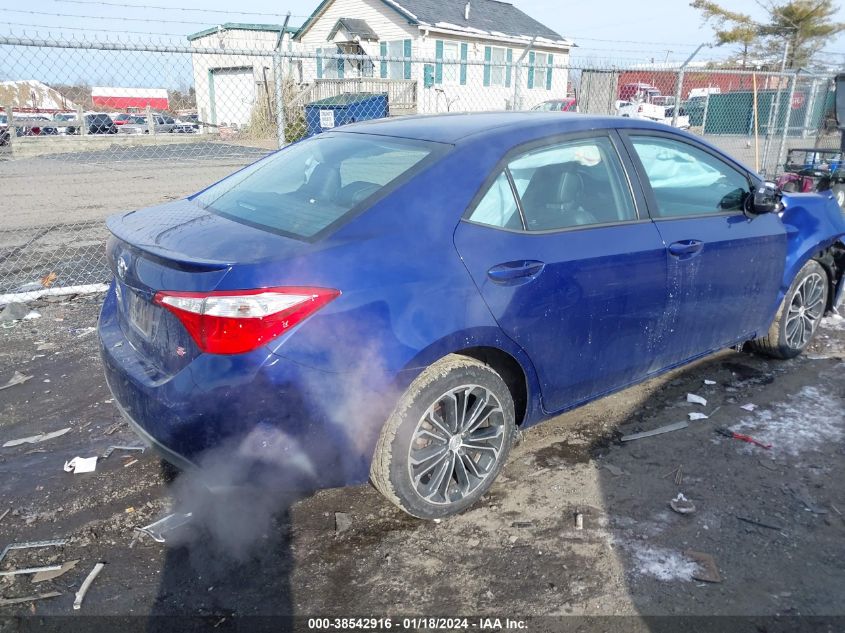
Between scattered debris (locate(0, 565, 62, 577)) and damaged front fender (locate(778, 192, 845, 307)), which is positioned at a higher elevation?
damaged front fender (locate(778, 192, 845, 307))

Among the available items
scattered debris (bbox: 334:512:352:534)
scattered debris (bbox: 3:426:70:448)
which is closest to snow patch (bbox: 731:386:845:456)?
scattered debris (bbox: 334:512:352:534)

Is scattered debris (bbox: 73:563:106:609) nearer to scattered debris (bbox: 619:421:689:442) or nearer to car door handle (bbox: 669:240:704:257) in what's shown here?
scattered debris (bbox: 619:421:689:442)

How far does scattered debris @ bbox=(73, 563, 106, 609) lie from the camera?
8.24ft

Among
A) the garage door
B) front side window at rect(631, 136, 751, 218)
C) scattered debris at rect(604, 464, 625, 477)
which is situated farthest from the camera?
the garage door

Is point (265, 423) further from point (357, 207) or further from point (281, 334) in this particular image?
point (357, 207)

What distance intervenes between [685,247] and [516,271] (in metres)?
1.21

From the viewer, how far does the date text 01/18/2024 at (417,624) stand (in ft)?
7.84

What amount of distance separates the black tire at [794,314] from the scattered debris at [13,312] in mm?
A: 5940

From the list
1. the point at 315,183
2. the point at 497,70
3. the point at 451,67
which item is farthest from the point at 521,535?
the point at 497,70

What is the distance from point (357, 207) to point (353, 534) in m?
1.43

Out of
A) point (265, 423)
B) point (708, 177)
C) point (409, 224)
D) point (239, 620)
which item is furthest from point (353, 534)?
point (708, 177)

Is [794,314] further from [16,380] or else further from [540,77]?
[540,77]

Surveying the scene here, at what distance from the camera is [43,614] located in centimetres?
246

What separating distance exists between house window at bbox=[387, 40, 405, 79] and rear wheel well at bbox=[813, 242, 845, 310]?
24.5 m
